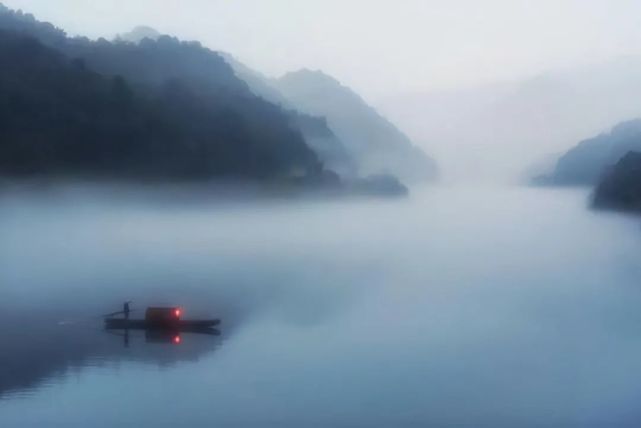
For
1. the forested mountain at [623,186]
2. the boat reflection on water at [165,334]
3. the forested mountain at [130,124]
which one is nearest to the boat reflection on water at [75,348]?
the boat reflection on water at [165,334]

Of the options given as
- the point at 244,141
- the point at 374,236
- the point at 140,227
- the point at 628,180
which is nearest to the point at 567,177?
the point at 628,180

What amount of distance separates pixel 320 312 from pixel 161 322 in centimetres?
176

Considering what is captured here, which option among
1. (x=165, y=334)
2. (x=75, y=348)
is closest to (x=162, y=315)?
(x=165, y=334)

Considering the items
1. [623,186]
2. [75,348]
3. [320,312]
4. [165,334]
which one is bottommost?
[75,348]

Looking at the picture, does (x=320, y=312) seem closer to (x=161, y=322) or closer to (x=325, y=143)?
(x=161, y=322)

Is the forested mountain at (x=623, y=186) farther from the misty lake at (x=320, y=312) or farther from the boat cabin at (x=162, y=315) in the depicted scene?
the boat cabin at (x=162, y=315)

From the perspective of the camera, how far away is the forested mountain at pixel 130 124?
44.1ft

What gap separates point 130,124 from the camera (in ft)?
46.3

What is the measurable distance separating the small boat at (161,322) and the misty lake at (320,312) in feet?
0.32

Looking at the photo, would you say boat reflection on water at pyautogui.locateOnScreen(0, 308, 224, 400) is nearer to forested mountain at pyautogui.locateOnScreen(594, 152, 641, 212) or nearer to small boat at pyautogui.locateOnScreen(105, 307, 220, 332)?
small boat at pyautogui.locateOnScreen(105, 307, 220, 332)

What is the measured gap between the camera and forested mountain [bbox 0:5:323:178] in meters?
13.5

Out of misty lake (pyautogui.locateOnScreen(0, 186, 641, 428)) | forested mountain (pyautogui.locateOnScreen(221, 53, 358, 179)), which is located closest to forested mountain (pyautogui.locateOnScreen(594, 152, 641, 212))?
misty lake (pyautogui.locateOnScreen(0, 186, 641, 428))

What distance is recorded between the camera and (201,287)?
354 inches

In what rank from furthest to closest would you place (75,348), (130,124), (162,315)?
(130,124) → (162,315) → (75,348)
